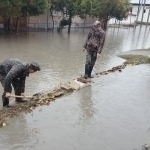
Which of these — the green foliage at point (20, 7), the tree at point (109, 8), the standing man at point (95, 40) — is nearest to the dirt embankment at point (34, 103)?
the standing man at point (95, 40)

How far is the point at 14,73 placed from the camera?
5.43 m

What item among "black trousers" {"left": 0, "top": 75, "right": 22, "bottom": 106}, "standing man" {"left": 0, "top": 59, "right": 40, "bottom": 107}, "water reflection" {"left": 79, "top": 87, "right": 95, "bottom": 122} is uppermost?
"standing man" {"left": 0, "top": 59, "right": 40, "bottom": 107}

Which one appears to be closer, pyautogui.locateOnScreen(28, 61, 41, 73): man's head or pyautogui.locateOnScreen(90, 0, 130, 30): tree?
pyautogui.locateOnScreen(28, 61, 41, 73): man's head

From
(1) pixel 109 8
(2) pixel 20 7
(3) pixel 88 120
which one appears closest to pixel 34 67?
(3) pixel 88 120

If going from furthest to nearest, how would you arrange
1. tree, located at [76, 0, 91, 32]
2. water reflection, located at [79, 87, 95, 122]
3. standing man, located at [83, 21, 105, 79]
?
tree, located at [76, 0, 91, 32] → standing man, located at [83, 21, 105, 79] → water reflection, located at [79, 87, 95, 122]

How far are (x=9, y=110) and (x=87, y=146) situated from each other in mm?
1991

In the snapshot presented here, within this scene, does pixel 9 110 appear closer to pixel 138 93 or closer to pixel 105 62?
pixel 138 93

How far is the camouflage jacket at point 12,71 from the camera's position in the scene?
540cm

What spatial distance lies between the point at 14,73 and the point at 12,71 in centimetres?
5

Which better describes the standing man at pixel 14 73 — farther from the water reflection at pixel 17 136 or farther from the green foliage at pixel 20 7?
the green foliage at pixel 20 7

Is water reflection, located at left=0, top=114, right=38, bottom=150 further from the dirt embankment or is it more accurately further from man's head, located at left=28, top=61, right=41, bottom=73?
man's head, located at left=28, top=61, right=41, bottom=73

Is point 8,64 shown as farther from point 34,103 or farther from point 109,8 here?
point 109,8

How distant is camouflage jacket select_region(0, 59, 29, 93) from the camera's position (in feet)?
17.7

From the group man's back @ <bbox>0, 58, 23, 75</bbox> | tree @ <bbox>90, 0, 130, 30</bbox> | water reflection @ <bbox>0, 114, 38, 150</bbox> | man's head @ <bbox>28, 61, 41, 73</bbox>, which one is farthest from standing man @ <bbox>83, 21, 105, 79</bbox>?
tree @ <bbox>90, 0, 130, 30</bbox>
